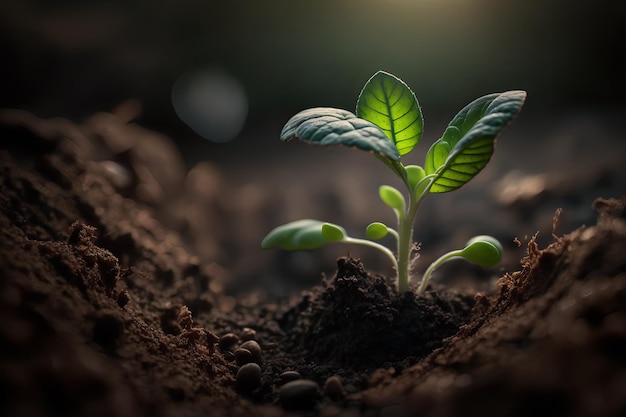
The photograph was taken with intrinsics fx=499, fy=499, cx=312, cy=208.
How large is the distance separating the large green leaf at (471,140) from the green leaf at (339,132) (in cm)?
18

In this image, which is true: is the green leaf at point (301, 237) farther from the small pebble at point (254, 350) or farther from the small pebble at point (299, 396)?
the small pebble at point (299, 396)

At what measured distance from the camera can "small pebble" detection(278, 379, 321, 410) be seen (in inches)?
39.9

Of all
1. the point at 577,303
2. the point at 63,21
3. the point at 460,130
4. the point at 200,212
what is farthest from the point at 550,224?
the point at 63,21

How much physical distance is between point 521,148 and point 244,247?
1830mm

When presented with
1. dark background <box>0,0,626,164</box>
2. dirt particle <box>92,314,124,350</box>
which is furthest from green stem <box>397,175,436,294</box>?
dark background <box>0,0,626,164</box>

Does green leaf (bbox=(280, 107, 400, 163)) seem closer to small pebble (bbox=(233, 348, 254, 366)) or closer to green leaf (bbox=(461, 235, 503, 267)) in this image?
green leaf (bbox=(461, 235, 503, 267))

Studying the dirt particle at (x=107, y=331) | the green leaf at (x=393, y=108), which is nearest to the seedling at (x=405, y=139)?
the green leaf at (x=393, y=108)

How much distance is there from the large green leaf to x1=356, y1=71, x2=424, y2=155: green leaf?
0.08 metres

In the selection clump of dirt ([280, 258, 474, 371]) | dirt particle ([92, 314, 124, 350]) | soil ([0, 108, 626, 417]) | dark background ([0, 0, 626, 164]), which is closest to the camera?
soil ([0, 108, 626, 417])

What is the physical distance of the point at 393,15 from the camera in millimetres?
3330

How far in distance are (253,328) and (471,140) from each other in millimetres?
898

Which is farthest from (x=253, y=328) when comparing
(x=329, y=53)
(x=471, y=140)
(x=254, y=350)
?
(x=329, y=53)

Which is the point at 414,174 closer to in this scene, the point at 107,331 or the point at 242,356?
the point at 242,356

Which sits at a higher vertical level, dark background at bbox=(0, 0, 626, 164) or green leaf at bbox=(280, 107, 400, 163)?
dark background at bbox=(0, 0, 626, 164)
